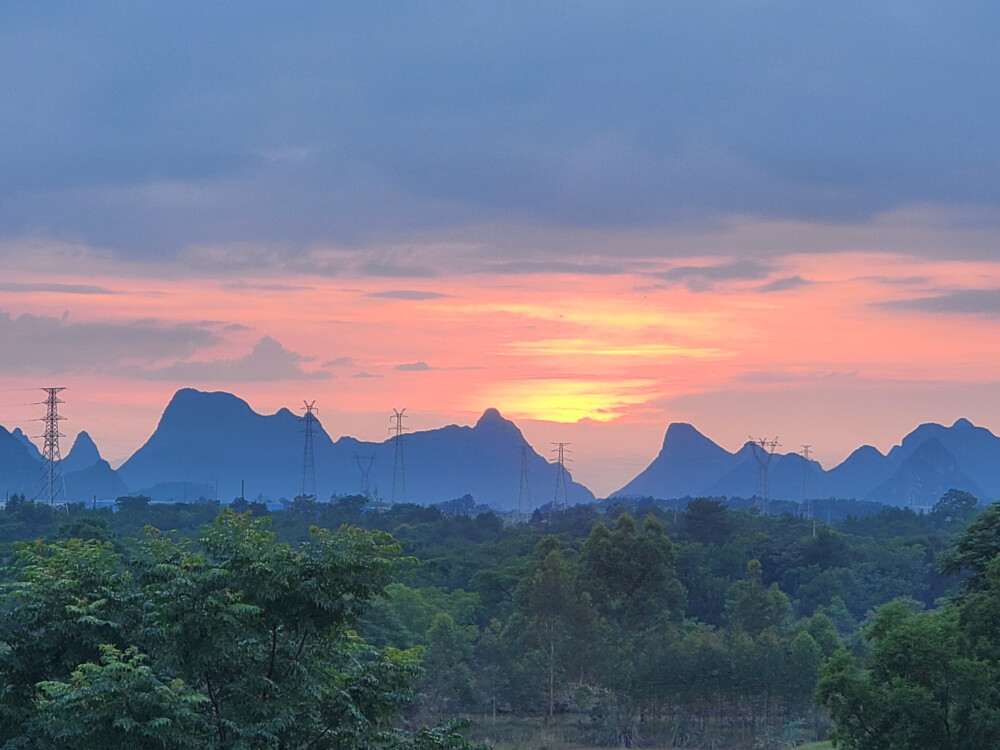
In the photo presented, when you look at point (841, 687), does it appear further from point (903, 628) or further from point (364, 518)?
point (364, 518)

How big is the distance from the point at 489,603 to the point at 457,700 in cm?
1482

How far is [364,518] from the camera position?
106250mm

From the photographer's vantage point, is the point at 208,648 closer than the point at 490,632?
Yes

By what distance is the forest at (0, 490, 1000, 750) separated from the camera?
13383mm

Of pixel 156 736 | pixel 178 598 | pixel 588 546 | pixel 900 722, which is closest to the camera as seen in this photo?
pixel 156 736

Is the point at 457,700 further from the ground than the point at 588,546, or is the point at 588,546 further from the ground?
the point at 588,546

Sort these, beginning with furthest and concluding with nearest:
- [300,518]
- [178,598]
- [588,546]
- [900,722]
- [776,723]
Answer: [300,518], [588,546], [776,723], [900,722], [178,598]

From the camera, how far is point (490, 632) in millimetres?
50031

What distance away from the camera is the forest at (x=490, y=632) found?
13.4 m

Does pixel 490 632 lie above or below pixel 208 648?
below

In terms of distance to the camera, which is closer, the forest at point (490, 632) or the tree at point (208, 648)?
the tree at point (208, 648)

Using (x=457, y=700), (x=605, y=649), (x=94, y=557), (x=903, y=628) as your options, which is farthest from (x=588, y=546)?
(x=94, y=557)

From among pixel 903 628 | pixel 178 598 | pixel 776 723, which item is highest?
pixel 178 598

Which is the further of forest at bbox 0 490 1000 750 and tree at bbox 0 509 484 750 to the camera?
forest at bbox 0 490 1000 750
